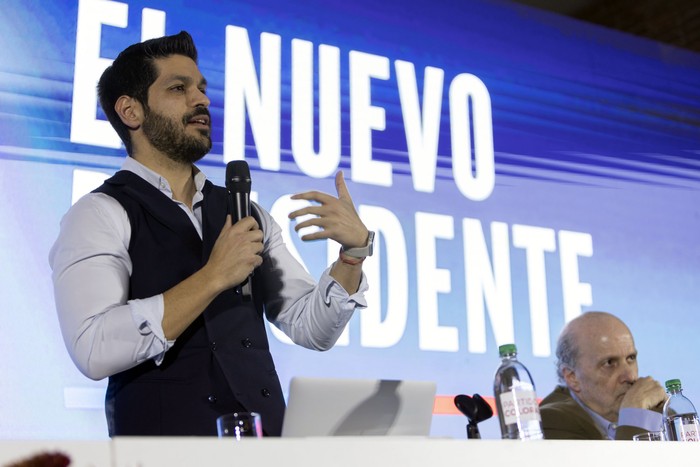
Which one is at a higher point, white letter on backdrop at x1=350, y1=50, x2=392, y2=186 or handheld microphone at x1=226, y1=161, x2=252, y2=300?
white letter on backdrop at x1=350, y1=50, x2=392, y2=186

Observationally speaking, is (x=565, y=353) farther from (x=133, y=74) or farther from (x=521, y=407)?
(x=133, y=74)

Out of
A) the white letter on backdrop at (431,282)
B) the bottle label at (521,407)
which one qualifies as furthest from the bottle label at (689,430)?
the white letter on backdrop at (431,282)

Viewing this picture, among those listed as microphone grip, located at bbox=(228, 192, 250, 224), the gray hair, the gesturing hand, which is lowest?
the gray hair

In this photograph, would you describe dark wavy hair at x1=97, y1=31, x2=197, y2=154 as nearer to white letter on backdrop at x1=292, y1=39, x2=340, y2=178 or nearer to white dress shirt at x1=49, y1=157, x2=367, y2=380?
white dress shirt at x1=49, y1=157, x2=367, y2=380

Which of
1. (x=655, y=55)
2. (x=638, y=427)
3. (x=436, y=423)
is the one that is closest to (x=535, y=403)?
(x=638, y=427)

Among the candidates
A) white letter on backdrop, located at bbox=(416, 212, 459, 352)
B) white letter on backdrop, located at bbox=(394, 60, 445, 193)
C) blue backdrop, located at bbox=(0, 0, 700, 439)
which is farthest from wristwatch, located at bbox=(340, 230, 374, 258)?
white letter on backdrop, located at bbox=(394, 60, 445, 193)

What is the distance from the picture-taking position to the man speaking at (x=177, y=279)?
1.71m

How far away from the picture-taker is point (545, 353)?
3455 millimetres

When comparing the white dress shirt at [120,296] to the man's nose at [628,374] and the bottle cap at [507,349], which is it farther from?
the man's nose at [628,374]

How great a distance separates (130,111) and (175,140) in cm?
17

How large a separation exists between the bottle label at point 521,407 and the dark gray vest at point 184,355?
0.54 m

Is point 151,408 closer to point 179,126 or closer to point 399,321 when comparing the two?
point 179,126

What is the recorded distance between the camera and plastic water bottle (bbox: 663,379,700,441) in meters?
1.91

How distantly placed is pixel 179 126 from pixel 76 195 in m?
0.73
